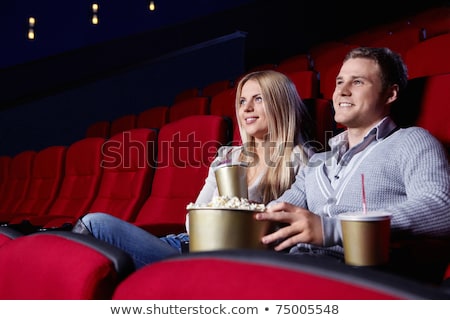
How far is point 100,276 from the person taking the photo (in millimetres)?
202

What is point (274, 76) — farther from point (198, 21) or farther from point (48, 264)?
point (198, 21)

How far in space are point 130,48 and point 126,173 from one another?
1274 mm

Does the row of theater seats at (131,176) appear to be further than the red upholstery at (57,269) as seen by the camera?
Yes

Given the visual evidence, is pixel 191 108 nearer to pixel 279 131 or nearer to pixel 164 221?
pixel 164 221

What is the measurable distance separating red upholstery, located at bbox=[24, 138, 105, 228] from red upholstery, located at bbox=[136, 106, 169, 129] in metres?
0.41

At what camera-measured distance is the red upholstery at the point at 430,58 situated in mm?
624

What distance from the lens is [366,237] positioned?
27cm

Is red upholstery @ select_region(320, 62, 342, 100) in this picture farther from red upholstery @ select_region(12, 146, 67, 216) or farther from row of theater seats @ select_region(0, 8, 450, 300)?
red upholstery @ select_region(12, 146, 67, 216)

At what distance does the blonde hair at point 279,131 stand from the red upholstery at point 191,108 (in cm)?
76

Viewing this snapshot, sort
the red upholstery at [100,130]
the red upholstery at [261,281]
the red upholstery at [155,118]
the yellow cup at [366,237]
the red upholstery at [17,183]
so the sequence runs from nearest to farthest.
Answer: the red upholstery at [261,281]
the yellow cup at [366,237]
the red upholstery at [17,183]
the red upholstery at [155,118]
the red upholstery at [100,130]

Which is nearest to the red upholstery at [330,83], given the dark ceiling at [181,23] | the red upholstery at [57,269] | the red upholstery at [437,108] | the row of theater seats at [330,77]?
the row of theater seats at [330,77]

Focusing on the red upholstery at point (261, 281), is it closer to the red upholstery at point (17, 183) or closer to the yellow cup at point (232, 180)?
the yellow cup at point (232, 180)

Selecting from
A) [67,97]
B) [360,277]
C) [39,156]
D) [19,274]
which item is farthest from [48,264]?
[67,97]
